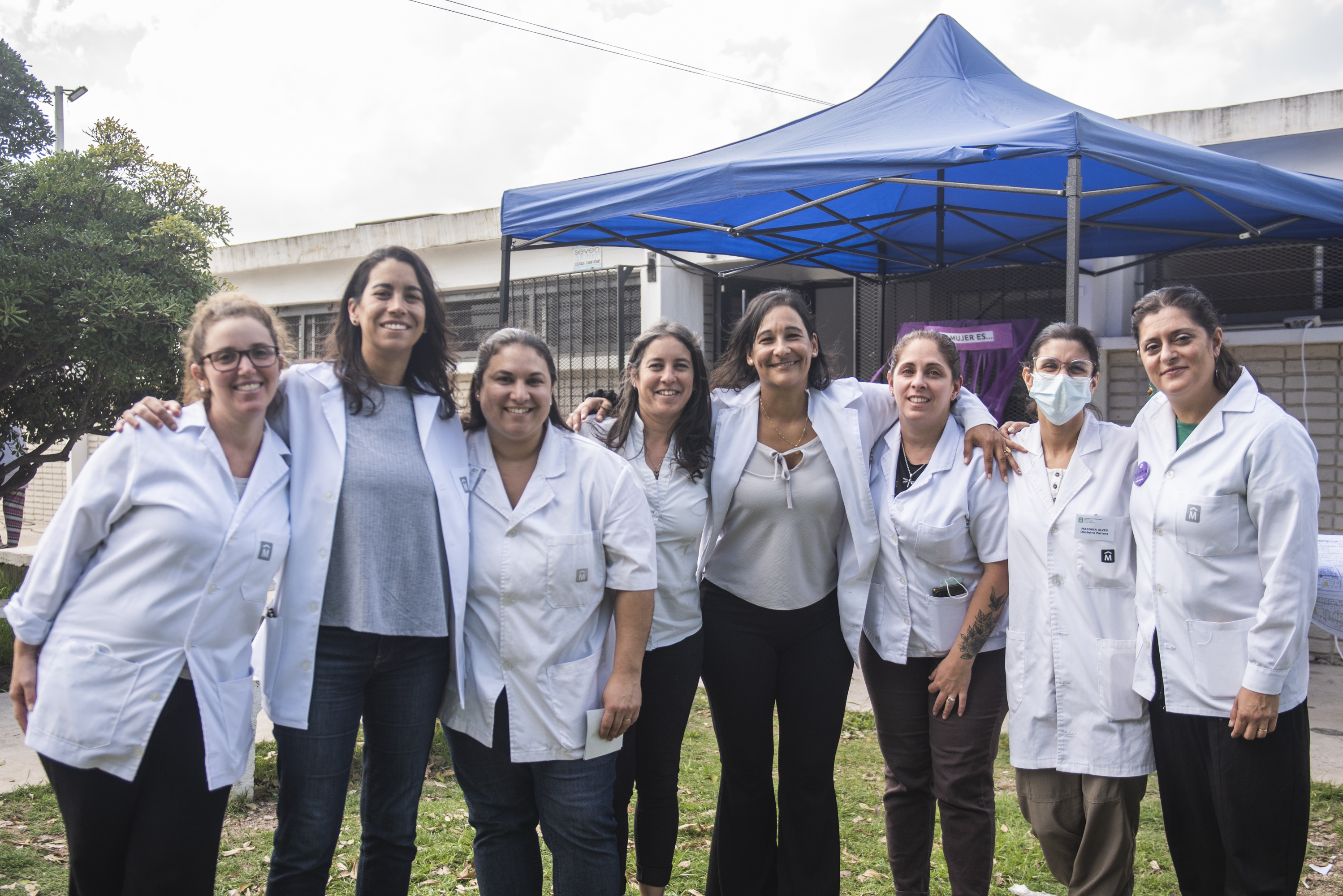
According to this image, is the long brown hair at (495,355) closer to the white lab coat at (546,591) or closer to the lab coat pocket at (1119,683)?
the white lab coat at (546,591)

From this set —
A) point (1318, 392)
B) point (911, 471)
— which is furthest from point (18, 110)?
point (1318, 392)

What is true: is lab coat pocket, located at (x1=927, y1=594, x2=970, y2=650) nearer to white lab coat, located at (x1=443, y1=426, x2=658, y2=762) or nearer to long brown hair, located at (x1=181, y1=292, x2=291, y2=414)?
white lab coat, located at (x1=443, y1=426, x2=658, y2=762)

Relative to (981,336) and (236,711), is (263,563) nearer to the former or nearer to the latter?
(236,711)

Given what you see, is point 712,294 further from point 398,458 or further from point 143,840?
point 143,840

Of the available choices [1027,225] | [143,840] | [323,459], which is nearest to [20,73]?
[323,459]

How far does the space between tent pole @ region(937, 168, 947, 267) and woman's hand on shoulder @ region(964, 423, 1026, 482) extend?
11.1 ft

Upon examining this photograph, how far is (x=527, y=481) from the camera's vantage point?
257 cm

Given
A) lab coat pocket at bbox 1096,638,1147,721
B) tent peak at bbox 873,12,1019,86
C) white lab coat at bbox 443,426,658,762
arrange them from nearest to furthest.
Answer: white lab coat at bbox 443,426,658,762, lab coat pocket at bbox 1096,638,1147,721, tent peak at bbox 873,12,1019,86

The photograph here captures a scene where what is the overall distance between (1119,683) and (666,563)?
129 centimetres

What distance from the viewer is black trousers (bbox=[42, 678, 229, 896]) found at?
2.05 meters

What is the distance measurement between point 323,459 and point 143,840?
3.05 feet

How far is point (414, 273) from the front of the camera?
2.56 metres

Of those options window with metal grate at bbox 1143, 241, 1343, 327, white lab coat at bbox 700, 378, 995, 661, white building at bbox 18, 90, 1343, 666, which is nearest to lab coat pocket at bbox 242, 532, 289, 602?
white lab coat at bbox 700, 378, 995, 661

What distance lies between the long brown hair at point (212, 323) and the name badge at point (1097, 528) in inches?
86.3
